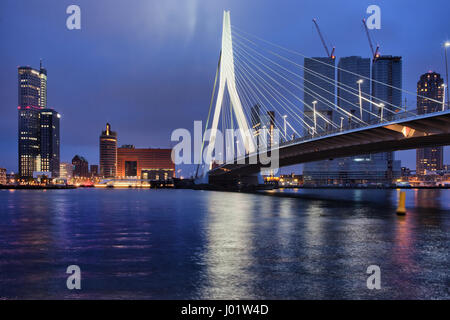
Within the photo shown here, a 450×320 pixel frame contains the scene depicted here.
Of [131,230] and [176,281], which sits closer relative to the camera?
[176,281]

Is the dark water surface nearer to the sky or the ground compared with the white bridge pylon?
nearer to the ground

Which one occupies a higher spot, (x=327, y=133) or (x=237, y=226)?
(x=327, y=133)

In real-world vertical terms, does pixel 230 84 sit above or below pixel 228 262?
above

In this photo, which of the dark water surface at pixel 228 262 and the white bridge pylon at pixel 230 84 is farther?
the white bridge pylon at pixel 230 84

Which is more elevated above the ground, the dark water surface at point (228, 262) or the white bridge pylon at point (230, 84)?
the white bridge pylon at point (230, 84)

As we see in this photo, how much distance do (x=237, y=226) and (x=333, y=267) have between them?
1198 cm

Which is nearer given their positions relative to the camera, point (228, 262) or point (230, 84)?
point (228, 262)

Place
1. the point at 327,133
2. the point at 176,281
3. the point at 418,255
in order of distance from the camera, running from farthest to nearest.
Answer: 1. the point at 327,133
2. the point at 418,255
3. the point at 176,281

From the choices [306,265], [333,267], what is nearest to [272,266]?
[306,265]

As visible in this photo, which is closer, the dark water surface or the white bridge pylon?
the dark water surface

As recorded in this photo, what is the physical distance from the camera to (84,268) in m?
12.0
